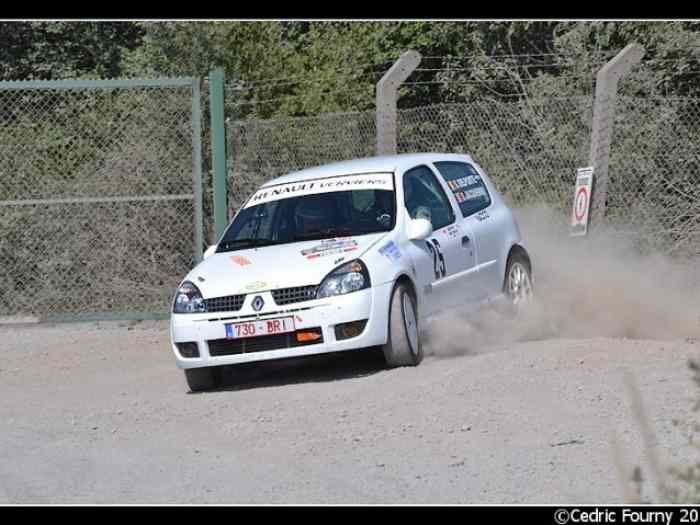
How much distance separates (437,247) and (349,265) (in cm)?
117

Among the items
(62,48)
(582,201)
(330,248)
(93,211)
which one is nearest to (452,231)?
(330,248)

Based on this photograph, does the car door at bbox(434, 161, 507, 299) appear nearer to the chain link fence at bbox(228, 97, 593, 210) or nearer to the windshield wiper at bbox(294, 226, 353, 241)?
the windshield wiper at bbox(294, 226, 353, 241)

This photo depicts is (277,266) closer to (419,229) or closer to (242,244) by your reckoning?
(242,244)

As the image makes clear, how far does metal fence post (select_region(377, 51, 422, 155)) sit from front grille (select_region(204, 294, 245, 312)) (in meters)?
4.61

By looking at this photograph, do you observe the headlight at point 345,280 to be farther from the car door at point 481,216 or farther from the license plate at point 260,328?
the car door at point 481,216

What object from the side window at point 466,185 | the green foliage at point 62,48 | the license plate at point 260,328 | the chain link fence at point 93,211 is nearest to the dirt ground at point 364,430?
the license plate at point 260,328

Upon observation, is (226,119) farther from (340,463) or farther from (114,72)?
(340,463)

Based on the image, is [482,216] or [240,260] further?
[482,216]

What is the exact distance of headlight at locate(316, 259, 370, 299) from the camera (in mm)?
10039

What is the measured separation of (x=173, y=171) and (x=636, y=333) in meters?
5.31

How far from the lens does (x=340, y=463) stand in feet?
24.8

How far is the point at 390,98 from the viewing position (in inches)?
563

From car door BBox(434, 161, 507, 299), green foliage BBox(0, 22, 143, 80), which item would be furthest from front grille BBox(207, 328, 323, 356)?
green foliage BBox(0, 22, 143, 80)

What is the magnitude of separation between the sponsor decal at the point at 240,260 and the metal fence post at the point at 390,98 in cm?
396
